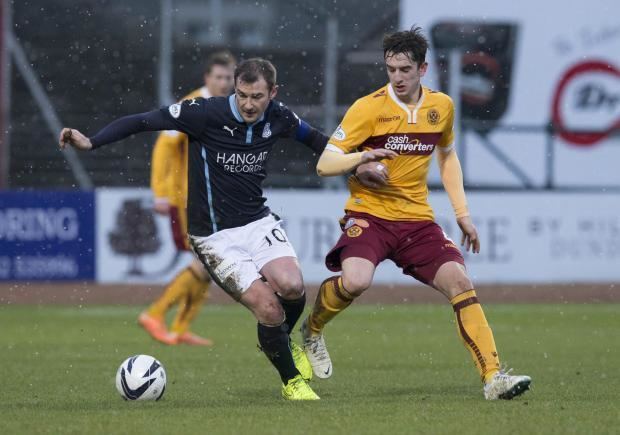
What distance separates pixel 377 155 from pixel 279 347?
3.93ft

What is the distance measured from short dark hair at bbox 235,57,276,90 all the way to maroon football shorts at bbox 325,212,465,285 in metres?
1.03

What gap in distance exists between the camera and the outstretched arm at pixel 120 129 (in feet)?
23.9

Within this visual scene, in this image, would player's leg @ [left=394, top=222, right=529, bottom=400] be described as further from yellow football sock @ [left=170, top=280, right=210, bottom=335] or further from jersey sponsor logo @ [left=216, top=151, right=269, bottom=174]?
yellow football sock @ [left=170, top=280, right=210, bottom=335]

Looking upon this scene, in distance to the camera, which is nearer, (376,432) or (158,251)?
(376,432)

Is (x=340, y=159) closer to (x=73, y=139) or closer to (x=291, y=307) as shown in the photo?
(x=291, y=307)

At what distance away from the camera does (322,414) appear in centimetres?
661

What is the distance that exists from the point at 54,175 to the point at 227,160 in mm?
11725

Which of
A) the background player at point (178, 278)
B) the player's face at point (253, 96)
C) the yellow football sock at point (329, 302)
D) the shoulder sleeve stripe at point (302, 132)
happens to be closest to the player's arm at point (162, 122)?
the player's face at point (253, 96)

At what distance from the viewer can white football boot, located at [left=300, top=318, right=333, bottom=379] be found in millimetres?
8016

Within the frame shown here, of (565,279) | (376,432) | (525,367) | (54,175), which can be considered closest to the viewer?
(376,432)

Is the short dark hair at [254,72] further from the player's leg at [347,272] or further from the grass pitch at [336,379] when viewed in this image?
the grass pitch at [336,379]

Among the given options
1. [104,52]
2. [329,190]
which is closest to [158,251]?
[329,190]

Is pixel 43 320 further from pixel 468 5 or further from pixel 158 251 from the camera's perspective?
pixel 468 5

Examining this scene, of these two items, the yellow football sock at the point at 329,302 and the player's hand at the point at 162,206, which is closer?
the yellow football sock at the point at 329,302
